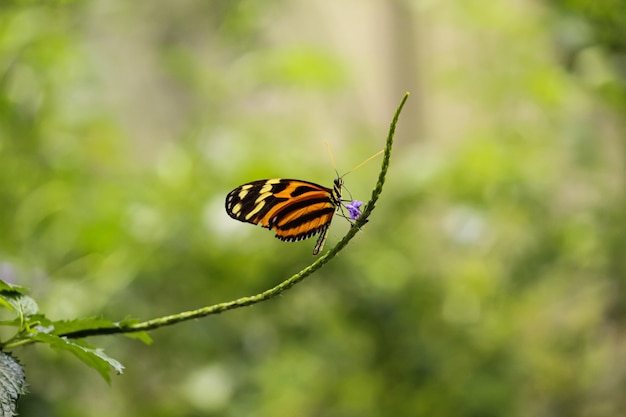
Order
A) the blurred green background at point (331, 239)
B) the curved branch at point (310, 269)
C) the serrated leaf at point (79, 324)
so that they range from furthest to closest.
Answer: the blurred green background at point (331, 239)
the serrated leaf at point (79, 324)
the curved branch at point (310, 269)

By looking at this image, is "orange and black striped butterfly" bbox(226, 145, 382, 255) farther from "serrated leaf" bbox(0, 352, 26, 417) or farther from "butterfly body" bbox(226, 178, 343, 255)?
"serrated leaf" bbox(0, 352, 26, 417)

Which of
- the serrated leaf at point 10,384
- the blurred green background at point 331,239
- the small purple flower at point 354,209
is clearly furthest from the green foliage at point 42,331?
the blurred green background at point 331,239

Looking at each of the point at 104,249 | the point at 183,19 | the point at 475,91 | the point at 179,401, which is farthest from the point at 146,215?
the point at 183,19

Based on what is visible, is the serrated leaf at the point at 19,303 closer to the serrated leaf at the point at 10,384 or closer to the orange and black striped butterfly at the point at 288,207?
the serrated leaf at the point at 10,384

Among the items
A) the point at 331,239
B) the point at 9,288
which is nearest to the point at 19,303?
the point at 9,288

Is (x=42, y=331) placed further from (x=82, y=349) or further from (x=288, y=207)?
(x=288, y=207)

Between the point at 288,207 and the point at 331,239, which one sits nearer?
the point at 288,207

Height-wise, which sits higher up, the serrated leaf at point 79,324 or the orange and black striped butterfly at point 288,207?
the orange and black striped butterfly at point 288,207
